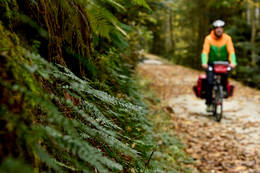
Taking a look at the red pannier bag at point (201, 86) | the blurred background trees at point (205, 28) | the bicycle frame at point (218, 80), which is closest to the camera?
the bicycle frame at point (218, 80)

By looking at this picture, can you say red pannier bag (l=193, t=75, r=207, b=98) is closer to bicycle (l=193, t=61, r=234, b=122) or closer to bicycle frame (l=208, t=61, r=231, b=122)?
bicycle (l=193, t=61, r=234, b=122)

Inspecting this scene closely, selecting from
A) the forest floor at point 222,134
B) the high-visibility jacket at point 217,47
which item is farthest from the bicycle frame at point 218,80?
the forest floor at point 222,134

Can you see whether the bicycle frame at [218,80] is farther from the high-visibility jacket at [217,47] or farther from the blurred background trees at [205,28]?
the blurred background trees at [205,28]

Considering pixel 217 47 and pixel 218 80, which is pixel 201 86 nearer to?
pixel 218 80

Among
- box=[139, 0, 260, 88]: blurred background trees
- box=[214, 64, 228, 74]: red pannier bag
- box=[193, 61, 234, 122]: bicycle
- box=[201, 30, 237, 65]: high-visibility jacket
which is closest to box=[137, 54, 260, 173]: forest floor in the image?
box=[193, 61, 234, 122]: bicycle

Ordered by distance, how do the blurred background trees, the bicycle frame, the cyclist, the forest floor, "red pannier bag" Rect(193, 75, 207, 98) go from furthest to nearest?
the blurred background trees < "red pannier bag" Rect(193, 75, 207, 98) < the cyclist < the bicycle frame < the forest floor

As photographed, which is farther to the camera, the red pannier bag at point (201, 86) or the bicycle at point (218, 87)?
the red pannier bag at point (201, 86)

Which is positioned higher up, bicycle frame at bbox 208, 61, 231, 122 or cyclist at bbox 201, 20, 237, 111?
cyclist at bbox 201, 20, 237, 111

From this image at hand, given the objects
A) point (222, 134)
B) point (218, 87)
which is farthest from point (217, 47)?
point (222, 134)

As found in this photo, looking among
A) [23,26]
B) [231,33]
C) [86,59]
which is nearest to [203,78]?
[86,59]

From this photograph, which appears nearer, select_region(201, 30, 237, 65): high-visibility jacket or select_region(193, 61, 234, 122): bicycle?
select_region(193, 61, 234, 122): bicycle

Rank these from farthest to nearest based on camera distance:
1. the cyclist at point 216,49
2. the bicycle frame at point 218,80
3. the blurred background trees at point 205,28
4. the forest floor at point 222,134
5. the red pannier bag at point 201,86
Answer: the blurred background trees at point 205,28
the red pannier bag at point 201,86
the cyclist at point 216,49
the bicycle frame at point 218,80
the forest floor at point 222,134

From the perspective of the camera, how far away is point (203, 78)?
6.73 meters

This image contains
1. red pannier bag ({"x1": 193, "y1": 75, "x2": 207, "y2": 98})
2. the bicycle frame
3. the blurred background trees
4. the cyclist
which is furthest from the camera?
the blurred background trees
